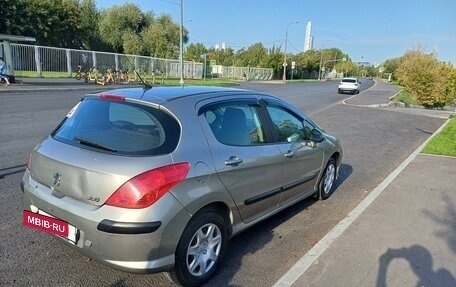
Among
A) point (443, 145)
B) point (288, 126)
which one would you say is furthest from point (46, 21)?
point (288, 126)

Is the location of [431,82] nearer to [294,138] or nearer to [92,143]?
[294,138]

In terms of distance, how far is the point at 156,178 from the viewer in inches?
102

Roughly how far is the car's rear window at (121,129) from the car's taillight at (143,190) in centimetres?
20

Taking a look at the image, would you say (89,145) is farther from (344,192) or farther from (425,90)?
(425,90)

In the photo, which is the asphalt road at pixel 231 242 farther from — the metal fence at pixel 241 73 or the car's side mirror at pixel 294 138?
→ the metal fence at pixel 241 73

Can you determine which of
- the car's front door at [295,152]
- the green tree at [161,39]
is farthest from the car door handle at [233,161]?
the green tree at [161,39]

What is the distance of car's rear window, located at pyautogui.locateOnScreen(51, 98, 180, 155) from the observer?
2.77 meters

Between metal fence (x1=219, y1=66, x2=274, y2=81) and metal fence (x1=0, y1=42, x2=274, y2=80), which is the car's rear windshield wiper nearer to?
metal fence (x1=0, y1=42, x2=274, y2=80)

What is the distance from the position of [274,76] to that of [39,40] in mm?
45610

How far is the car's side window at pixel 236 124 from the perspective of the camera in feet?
10.6

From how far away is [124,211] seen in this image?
2.54m

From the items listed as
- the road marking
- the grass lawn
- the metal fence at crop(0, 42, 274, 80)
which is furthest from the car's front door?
the metal fence at crop(0, 42, 274, 80)

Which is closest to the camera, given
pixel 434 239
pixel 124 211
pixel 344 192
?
pixel 124 211

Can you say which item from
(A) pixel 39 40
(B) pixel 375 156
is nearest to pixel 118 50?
(A) pixel 39 40
